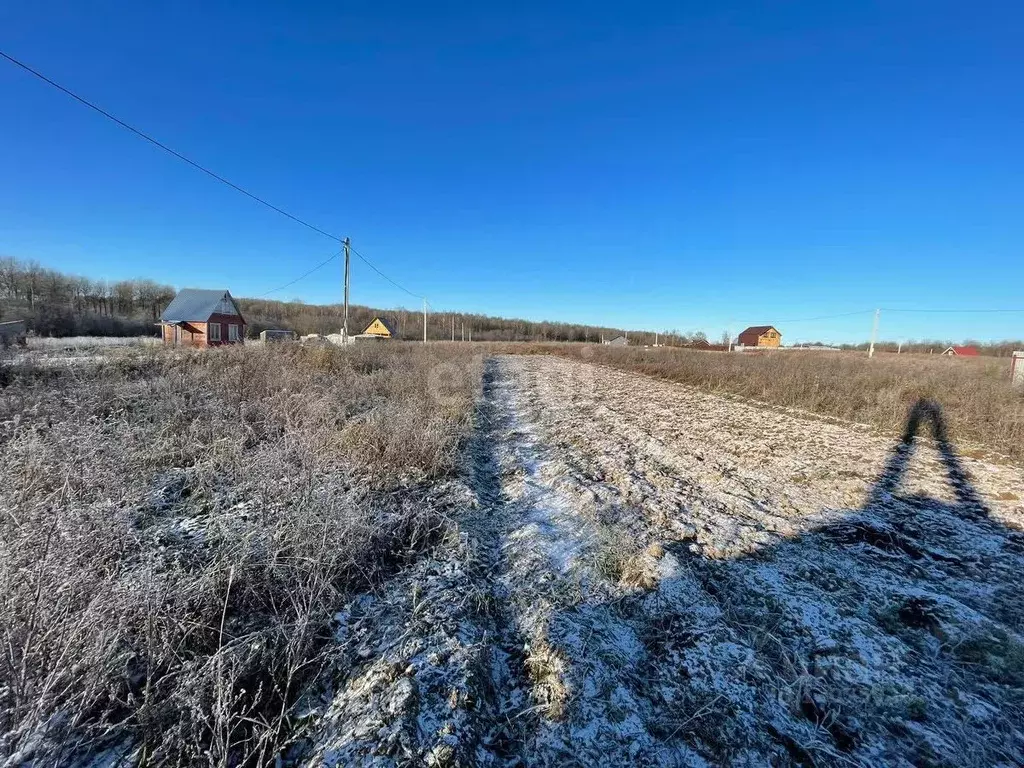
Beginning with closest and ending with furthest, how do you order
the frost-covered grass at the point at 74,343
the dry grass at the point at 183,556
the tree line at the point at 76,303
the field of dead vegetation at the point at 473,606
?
1. the dry grass at the point at 183,556
2. the field of dead vegetation at the point at 473,606
3. the frost-covered grass at the point at 74,343
4. the tree line at the point at 76,303

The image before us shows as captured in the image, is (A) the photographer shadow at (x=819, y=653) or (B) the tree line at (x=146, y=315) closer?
(A) the photographer shadow at (x=819, y=653)

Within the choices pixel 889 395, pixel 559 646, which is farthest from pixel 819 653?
pixel 889 395

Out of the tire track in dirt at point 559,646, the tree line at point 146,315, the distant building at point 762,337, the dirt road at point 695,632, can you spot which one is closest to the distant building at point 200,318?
the tree line at point 146,315

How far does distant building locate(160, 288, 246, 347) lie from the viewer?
85.9 feet

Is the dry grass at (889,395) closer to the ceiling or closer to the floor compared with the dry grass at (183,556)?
closer to the ceiling

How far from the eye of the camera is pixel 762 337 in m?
68.8

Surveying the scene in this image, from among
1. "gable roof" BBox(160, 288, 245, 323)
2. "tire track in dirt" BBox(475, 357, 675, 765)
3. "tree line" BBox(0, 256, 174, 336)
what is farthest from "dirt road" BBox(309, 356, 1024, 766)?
"tree line" BBox(0, 256, 174, 336)

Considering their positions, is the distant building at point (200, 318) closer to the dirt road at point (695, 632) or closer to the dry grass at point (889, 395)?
the dry grass at point (889, 395)

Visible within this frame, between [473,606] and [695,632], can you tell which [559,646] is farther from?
[695,632]

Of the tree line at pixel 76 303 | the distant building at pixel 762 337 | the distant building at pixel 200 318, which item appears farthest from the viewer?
the distant building at pixel 762 337

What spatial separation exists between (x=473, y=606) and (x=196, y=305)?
33453mm

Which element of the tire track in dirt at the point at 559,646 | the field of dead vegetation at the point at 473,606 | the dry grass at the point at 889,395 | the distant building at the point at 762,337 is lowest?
the tire track in dirt at the point at 559,646

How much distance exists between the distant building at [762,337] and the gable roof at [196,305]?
2890 inches

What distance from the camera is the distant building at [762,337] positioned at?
68750mm
